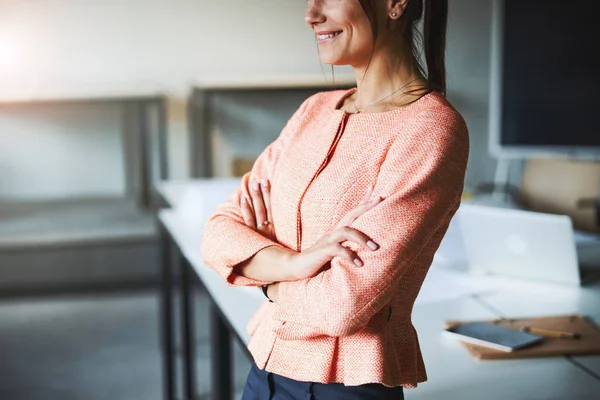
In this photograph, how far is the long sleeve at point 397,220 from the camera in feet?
2.85

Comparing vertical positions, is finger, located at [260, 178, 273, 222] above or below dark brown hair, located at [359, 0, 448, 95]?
below

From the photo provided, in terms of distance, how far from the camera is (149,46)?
4488mm

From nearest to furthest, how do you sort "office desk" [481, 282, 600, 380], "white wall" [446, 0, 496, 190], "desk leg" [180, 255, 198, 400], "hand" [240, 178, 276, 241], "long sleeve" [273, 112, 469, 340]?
"long sleeve" [273, 112, 469, 340] → "hand" [240, 178, 276, 241] → "office desk" [481, 282, 600, 380] → "desk leg" [180, 255, 198, 400] → "white wall" [446, 0, 496, 190]

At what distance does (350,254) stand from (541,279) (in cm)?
99

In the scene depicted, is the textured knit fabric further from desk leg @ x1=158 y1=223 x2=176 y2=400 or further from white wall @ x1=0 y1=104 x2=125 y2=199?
white wall @ x1=0 y1=104 x2=125 y2=199

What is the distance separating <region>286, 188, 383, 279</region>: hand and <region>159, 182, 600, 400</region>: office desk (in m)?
0.32

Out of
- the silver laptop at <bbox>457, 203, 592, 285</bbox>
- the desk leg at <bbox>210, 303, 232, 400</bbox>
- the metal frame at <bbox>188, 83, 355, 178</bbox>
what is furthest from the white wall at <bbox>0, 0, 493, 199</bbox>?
the desk leg at <bbox>210, 303, 232, 400</bbox>

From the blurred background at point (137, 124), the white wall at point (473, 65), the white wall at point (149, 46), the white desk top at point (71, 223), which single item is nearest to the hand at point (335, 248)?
the blurred background at point (137, 124)

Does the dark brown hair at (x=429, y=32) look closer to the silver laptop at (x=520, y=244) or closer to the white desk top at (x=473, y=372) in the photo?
the white desk top at (x=473, y=372)

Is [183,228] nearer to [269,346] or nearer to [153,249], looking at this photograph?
[269,346]

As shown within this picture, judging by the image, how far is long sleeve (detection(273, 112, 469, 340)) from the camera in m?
0.87

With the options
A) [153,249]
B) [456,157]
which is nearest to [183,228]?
[456,157]

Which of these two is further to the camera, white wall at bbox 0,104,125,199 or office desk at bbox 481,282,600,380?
white wall at bbox 0,104,125,199

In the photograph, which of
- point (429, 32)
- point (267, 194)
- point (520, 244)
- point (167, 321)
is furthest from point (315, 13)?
point (167, 321)
